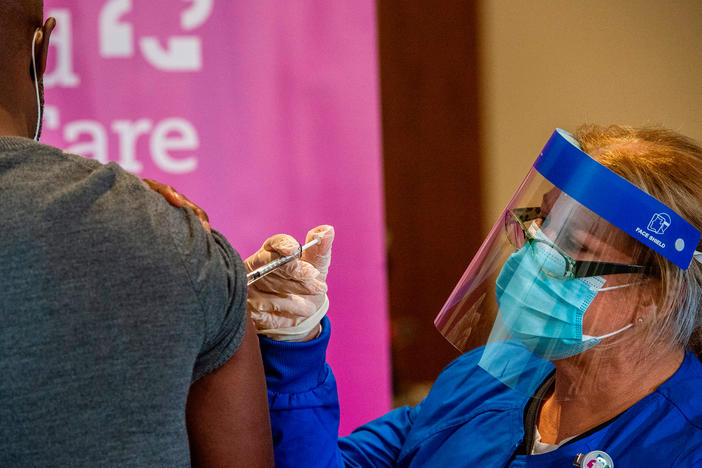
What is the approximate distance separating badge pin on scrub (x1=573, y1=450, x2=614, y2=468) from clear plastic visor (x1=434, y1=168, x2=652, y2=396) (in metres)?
0.16

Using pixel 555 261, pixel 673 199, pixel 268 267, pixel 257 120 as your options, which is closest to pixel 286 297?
pixel 268 267

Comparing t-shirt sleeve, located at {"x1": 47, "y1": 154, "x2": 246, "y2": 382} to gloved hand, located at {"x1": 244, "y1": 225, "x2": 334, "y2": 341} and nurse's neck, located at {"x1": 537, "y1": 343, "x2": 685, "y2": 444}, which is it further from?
nurse's neck, located at {"x1": 537, "y1": 343, "x2": 685, "y2": 444}

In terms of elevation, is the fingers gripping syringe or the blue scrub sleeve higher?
the fingers gripping syringe

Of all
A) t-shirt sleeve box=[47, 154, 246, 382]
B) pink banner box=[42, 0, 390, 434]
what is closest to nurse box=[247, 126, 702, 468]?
t-shirt sleeve box=[47, 154, 246, 382]

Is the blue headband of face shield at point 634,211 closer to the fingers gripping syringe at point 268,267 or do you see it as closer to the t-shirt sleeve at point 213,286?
the fingers gripping syringe at point 268,267

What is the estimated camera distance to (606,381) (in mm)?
1210

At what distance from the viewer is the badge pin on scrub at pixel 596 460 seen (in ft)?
3.62

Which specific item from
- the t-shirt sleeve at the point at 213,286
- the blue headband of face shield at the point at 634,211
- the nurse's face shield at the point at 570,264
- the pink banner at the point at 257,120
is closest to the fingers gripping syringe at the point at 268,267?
the t-shirt sleeve at the point at 213,286

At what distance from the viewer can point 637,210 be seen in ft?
3.72

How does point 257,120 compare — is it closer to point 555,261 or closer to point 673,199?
point 555,261

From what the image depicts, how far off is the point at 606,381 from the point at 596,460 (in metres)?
0.16

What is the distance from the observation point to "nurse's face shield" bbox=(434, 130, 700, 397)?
3.74 feet

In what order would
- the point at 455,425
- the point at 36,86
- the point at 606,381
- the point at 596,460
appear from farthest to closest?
the point at 455,425 < the point at 606,381 < the point at 596,460 < the point at 36,86

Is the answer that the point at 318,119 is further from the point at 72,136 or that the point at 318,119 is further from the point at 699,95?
the point at 699,95
